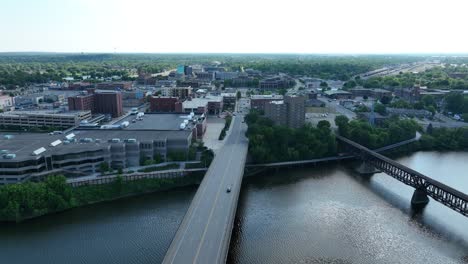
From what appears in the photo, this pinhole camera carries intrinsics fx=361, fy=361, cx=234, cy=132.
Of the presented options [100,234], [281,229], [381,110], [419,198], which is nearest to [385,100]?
[381,110]

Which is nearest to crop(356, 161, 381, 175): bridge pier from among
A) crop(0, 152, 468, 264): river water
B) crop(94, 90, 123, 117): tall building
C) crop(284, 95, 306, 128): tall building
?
crop(0, 152, 468, 264): river water

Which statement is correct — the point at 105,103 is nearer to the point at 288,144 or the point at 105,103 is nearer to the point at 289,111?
the point at 289,111

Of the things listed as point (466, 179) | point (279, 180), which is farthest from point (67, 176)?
point (466, 179)

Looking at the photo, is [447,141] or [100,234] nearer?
[100,234]

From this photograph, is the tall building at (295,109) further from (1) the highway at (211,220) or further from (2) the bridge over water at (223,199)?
(1) the highway at (211,220)

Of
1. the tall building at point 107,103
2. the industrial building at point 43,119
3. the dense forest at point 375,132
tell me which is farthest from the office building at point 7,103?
the dense forest at point 375,132

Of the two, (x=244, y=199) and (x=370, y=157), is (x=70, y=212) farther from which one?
(x=370, y=157)
